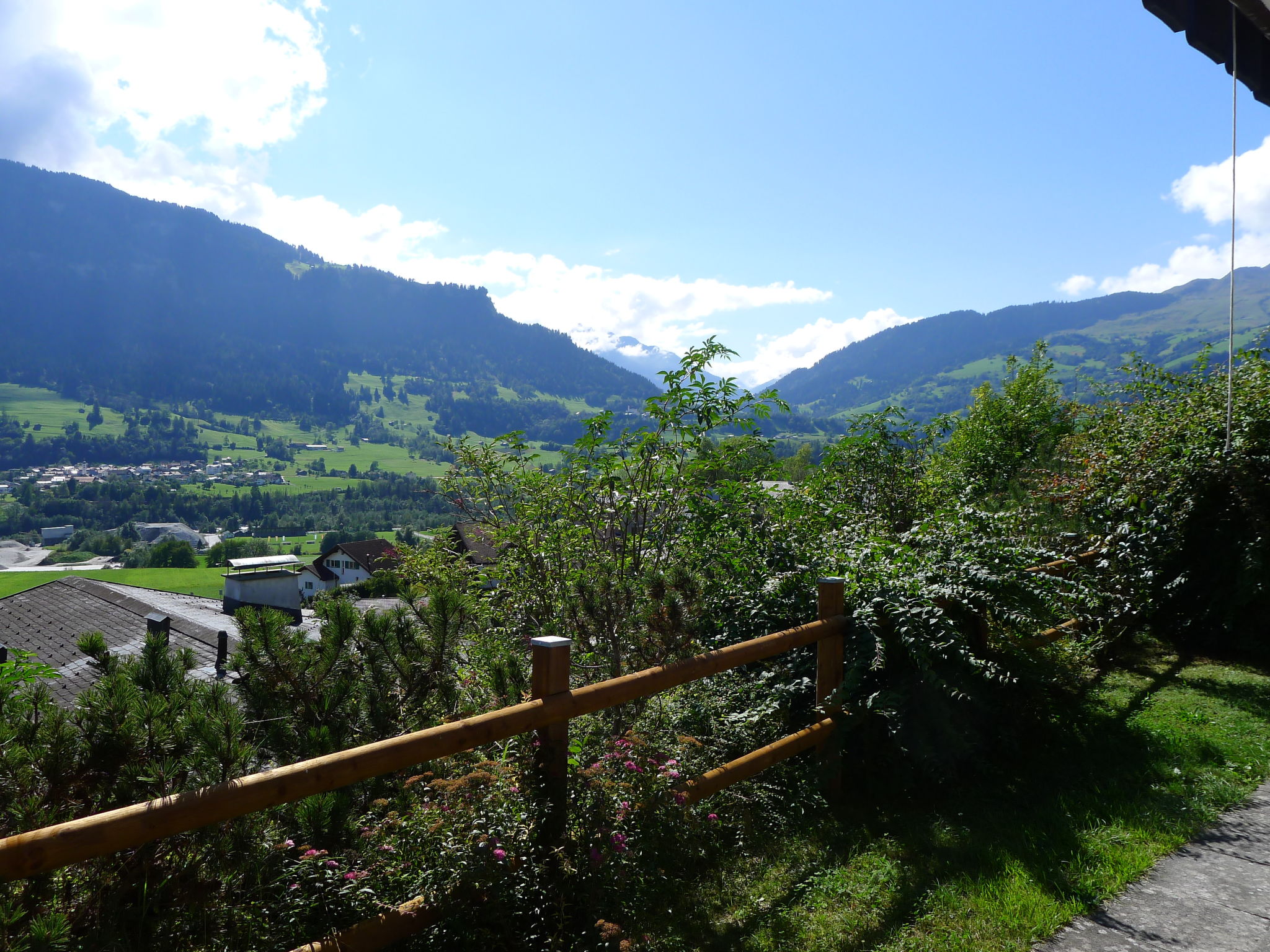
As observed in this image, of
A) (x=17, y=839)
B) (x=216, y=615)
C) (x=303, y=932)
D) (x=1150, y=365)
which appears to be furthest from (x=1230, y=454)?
(x=216, y=615)

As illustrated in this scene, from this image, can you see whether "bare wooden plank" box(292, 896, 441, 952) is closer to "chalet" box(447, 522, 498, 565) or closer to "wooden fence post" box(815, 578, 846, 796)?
"wooden fence post" box(815, 578, 846, 796)

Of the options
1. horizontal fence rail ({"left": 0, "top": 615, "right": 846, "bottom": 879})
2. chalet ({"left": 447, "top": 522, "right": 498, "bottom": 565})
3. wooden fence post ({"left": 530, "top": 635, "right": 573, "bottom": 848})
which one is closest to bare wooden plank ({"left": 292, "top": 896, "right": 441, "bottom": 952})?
horizontal fence rail ({"left": 0, "top": 615, "right": 846, "bottom": 879})

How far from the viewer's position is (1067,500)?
291 inches

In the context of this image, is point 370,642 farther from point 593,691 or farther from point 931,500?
point 931,500

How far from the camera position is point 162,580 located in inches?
2886

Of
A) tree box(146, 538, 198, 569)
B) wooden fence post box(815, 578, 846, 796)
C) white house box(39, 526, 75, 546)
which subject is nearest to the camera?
wooden fence post box(815, 578, 846, 796)

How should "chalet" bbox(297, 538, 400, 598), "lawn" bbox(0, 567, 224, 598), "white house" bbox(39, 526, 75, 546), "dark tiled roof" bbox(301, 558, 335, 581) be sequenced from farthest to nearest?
"white house" bbox(39, 526, 75, 546) → "lawn" bbox(0, 567, 224, 598) → "dark tiled roof" bbox(301, 558, 335, 581) → "chalet" bbox(297, 538, 400, 598)

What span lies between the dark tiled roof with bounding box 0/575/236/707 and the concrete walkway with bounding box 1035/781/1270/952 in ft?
39.6

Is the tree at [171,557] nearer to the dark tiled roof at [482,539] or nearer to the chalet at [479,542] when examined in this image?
the chalet at [479,542]

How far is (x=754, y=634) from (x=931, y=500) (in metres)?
3.96

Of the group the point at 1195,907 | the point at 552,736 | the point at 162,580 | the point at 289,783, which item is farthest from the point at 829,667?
the point at 162,580

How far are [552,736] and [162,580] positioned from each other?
8550 cm

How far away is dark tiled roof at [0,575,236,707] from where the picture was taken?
44.9ft

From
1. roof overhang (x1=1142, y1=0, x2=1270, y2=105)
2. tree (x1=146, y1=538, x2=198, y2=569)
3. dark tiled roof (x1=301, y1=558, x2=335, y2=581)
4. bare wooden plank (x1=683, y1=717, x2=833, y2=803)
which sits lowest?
tree (x1=146, y1=538, x2=198, y2=569)
